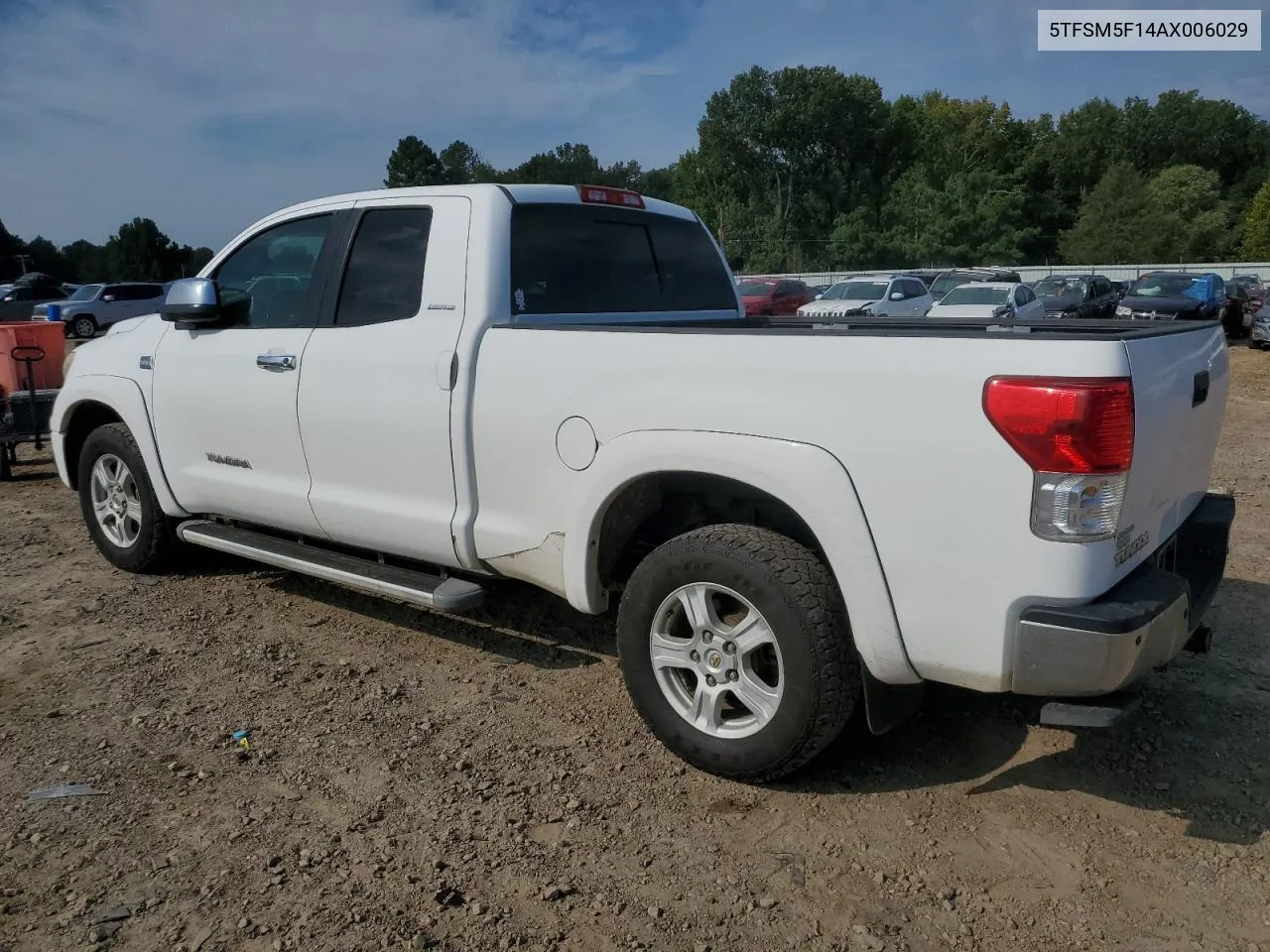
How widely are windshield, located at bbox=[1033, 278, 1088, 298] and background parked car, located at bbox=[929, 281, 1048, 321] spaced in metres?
2.54

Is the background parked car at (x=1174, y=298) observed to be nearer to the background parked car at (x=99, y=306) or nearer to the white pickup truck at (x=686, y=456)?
the white pickup truck at (x=686, y=456)

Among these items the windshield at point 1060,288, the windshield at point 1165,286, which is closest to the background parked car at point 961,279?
the windshield at point 1060,288

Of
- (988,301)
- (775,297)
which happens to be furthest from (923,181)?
(988,301)

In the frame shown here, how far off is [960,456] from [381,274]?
8.49 feet

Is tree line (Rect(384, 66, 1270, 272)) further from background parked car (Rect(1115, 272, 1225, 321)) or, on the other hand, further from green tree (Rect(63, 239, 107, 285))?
background parked car (Rect(1115, 272, 1225, 321))

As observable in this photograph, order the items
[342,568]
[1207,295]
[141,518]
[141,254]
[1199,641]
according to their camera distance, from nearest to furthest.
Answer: [1199,641] < [342,568] < [141,518] < [1207,295] < [141,254]

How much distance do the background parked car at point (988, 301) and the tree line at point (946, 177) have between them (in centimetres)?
3658

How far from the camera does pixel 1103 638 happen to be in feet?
8.06

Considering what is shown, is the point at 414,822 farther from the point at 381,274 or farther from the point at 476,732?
the point at 381,274

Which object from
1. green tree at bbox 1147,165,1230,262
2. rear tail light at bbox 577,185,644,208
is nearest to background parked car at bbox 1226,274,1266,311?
rear tail light at bbox 577,185,644,208

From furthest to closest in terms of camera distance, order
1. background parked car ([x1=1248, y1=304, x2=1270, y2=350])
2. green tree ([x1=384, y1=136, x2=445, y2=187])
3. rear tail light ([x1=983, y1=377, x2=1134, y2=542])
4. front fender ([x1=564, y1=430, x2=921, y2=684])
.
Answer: green tree ([x1=384, y1=136, x2=445, y2=187]), background parked car ([x1=1248, y1=304, x2=1270, y2=350]), front fender ([x1=564, y1=430, x2=921, y2=684]), rear tail light ([x1=983, y1=377, x2=1134, y2=542])

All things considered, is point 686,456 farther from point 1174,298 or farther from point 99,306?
point 99,306

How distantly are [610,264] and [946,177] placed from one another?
74.3 metres

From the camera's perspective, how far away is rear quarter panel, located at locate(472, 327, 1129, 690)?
250cm
